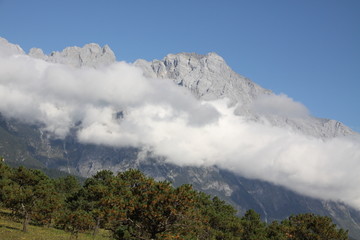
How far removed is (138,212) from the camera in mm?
33938

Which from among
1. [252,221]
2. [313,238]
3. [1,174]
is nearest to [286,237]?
[313,238]

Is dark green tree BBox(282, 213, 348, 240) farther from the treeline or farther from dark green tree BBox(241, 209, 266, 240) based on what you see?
dark green tree BBox(241, 209, 266, 240)

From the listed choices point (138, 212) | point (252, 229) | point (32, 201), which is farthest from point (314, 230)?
point (138, 212)

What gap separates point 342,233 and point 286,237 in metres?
19.2

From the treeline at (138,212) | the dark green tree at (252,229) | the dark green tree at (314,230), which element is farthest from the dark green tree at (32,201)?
the dark green tree at (314,230)

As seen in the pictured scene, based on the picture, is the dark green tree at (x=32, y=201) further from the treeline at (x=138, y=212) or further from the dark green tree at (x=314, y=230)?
the dark green tree at (x=314, y=230)

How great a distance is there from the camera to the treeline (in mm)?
32750

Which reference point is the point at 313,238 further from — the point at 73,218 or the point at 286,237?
the point at 73,218

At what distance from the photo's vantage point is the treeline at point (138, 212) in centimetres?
3275

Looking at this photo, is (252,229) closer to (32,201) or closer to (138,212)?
(32,201)

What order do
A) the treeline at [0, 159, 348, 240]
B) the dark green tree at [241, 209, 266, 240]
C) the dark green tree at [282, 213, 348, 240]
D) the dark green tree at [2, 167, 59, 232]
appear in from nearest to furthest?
the treeline at [0, 159, 348, 240] → the dark green tree at [2, 167, 59, 232] → the dark green tree at [282, 213, 348, 240] → the dark green tree at [241, 209, 266, 240]

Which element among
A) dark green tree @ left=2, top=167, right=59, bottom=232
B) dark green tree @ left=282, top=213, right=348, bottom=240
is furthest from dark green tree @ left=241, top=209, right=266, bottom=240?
dark green tree @ left=2, top=167, right=59, bottom=232

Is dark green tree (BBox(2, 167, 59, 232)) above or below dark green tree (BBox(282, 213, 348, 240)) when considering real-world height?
below

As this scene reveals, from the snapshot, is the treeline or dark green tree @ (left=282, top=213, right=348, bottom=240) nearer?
the treeline
